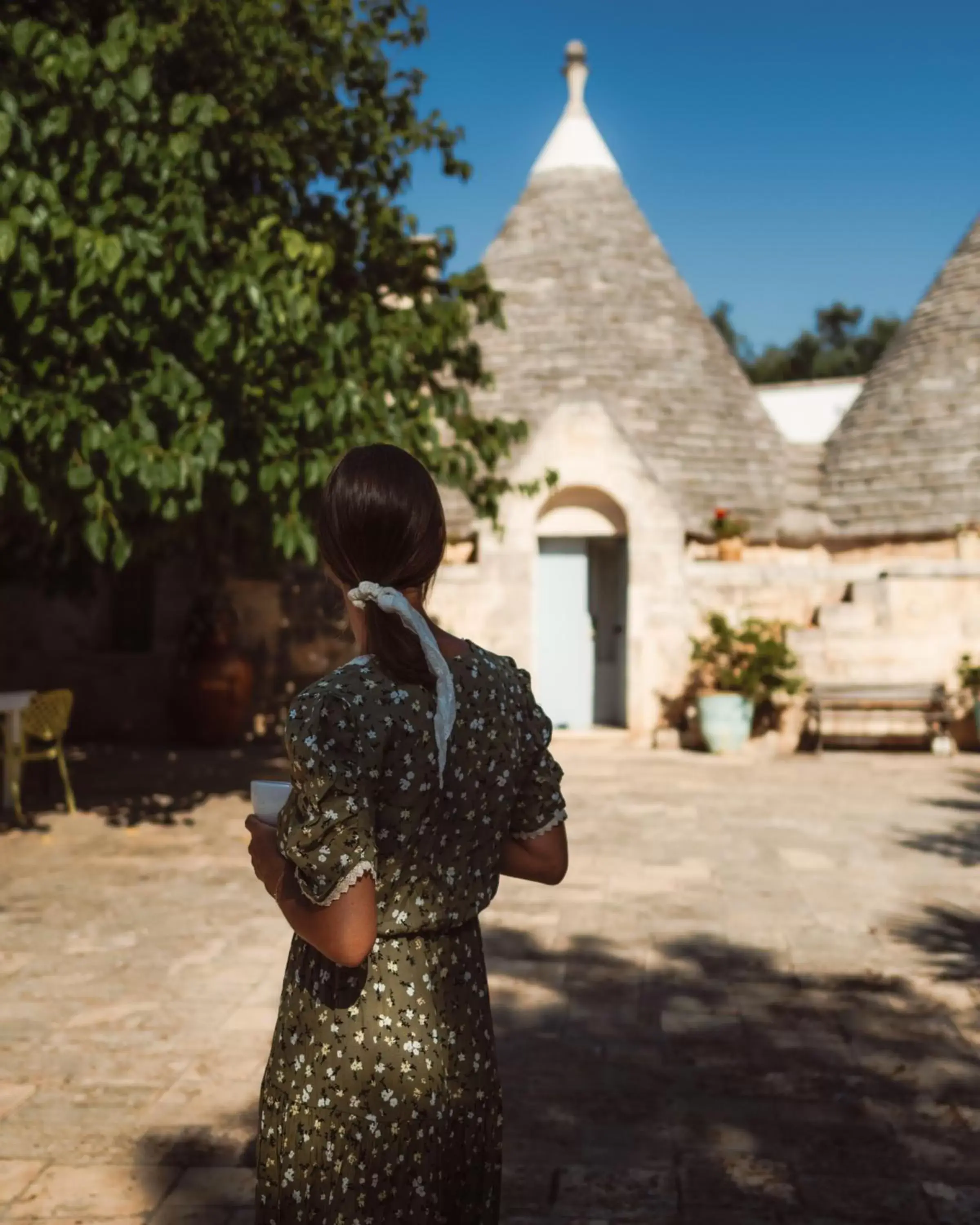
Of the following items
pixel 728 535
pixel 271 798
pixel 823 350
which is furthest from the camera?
pixel 823 350

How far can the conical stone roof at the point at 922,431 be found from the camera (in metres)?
15.1

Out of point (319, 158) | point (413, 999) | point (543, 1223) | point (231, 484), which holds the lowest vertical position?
point (543, 1223)

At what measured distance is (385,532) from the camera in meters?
1.77

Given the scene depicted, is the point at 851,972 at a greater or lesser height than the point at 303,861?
lesser

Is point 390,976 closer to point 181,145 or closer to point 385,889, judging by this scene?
point 385,889

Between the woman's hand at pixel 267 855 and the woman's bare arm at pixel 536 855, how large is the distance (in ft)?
1.29

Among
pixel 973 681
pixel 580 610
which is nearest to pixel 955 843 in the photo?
pixel 973 681

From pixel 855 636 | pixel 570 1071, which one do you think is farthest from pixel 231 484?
pixel 855 636

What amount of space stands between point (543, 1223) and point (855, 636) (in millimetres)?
11644

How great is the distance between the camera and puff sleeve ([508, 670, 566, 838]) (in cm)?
199

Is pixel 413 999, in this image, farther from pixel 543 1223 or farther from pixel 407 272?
pixel 407 272

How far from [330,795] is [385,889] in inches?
7.9

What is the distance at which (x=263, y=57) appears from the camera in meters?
7.81

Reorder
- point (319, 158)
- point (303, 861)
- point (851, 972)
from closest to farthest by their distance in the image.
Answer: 1. point (303, 861)
2. point (851, 972)
3. point (319, 158)
